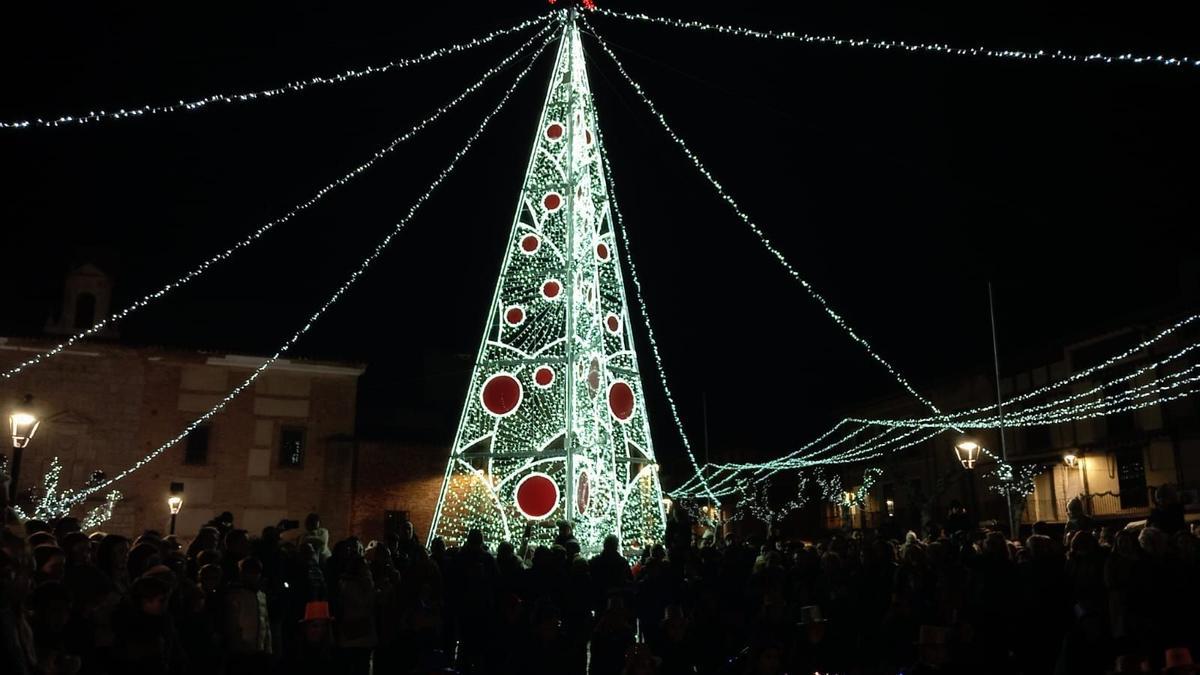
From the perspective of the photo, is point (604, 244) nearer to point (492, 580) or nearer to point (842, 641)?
point (492, 580)

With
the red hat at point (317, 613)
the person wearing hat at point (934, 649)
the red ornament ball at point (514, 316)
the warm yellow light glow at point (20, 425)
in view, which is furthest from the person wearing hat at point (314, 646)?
the warm yellow light glow at point (20, 425)

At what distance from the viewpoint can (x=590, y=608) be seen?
9.15 m

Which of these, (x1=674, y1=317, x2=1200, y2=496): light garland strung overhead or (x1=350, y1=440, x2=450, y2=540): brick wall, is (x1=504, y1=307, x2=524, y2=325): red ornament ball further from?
(x1=350, y1=440, x2=450, y2=540): brick wall

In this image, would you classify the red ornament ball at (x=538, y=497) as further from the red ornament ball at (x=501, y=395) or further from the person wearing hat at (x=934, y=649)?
the person wearing hat at (x=934, y=649)

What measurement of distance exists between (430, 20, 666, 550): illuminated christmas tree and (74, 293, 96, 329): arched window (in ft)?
51.4

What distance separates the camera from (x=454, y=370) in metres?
31.0

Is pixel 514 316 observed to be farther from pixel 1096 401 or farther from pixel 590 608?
pixel 1096 401

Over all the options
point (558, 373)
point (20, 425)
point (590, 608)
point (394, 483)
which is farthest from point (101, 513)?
point (590, 608)

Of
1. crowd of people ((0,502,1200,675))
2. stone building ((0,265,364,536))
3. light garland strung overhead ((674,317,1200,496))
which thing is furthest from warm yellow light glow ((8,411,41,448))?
light garland strung overhead ((674,317,1200,496))

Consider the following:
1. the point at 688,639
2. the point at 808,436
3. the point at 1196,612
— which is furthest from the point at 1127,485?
the point at 688,639

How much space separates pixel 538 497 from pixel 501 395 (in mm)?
1557

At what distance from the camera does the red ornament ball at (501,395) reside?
13445 mm

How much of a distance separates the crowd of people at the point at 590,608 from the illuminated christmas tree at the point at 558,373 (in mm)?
2925

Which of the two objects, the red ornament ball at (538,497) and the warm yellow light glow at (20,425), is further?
the red ornament ball at (538,497)
